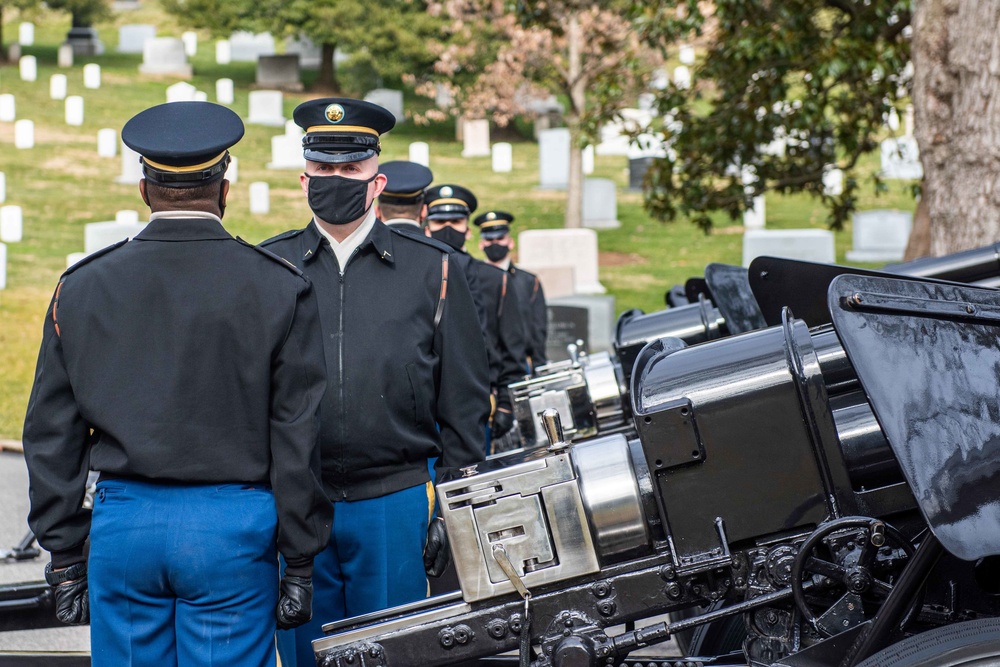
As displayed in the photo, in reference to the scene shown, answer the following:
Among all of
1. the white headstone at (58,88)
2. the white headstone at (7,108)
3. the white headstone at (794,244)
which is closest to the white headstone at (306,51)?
the white headstone at (58,88)

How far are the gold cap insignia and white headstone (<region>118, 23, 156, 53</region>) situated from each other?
40552mm

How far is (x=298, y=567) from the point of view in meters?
2.95

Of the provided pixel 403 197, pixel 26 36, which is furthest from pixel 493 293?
pixel 26 36

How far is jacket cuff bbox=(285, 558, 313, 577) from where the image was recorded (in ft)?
9.64

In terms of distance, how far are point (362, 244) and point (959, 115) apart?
4.77 m

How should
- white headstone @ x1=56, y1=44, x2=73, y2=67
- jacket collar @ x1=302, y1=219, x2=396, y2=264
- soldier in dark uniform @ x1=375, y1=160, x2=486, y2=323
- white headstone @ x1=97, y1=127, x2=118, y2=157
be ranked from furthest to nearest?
white headstone @ x1=56, y1=44, x2=73, y2=67 → white headstone @ x1=97, y1=127, x2=118, y2=157 → soldier in dark uniform @ x1=375, y1=160, x2=486, y2=323 → jacket collar @ x1=302, y1=219, x2=396, y2=264

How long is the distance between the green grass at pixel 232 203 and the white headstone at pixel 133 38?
20.5 ft

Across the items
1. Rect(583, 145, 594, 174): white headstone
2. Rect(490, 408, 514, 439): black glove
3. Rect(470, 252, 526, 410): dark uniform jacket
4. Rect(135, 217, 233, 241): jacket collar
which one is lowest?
Rect(583, 145, 594, 174): white headstone

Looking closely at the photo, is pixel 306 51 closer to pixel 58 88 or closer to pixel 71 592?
pixel 58 88

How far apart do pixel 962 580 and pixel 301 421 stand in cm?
164

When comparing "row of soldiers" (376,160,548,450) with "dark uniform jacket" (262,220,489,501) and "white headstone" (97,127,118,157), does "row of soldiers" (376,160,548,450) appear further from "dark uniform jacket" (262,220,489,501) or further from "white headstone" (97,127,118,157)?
"white headstone" (97,127,118,157)

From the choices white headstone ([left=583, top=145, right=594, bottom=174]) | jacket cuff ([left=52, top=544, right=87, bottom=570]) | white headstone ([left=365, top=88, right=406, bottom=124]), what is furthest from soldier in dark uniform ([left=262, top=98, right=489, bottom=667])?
white headstone ([left=365, top=88, right=406, bottom=124])

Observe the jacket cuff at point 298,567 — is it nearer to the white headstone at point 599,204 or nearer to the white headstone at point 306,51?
the white headstone at point 599,204

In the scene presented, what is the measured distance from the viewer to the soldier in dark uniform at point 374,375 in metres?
3.49
